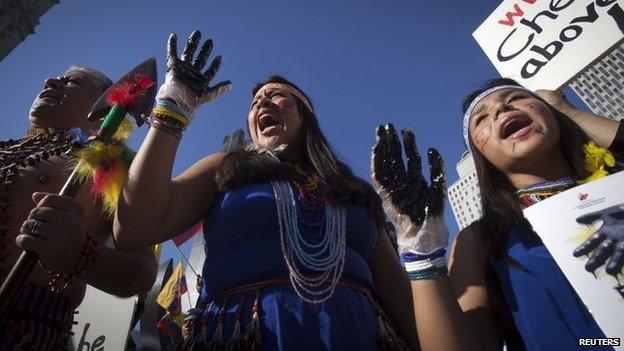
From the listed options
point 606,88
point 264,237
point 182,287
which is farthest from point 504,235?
point 606,88

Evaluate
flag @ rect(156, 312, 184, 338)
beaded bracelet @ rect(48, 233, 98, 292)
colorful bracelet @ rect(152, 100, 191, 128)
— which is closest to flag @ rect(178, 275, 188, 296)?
flag @ rect(156, 312, 184, 338)

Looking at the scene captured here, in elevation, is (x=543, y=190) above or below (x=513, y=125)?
below

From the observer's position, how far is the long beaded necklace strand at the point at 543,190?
1954 mm

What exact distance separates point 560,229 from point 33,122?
12.0 ft

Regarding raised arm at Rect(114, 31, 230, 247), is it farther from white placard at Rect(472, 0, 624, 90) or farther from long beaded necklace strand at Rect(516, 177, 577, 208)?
white placard at Rect(472, 0, 624, 90)

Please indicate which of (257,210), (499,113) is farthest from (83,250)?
(499,113)

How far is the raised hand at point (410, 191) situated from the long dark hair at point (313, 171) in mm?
296

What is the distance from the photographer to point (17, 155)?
2369mm

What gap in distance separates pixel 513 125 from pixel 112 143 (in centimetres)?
250

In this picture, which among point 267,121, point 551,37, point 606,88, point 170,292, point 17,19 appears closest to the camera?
point 267,121

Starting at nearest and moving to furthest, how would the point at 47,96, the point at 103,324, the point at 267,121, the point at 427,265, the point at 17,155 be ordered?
1. the point at 427,265
2. the point at 17,155
3. the point at 267,121
4. the point at 47,96
5. the point at 103,324

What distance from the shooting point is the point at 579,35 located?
3104 mm

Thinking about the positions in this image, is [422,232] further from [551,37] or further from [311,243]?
[551,37]

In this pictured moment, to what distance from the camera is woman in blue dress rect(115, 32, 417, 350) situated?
1446 millimetres
